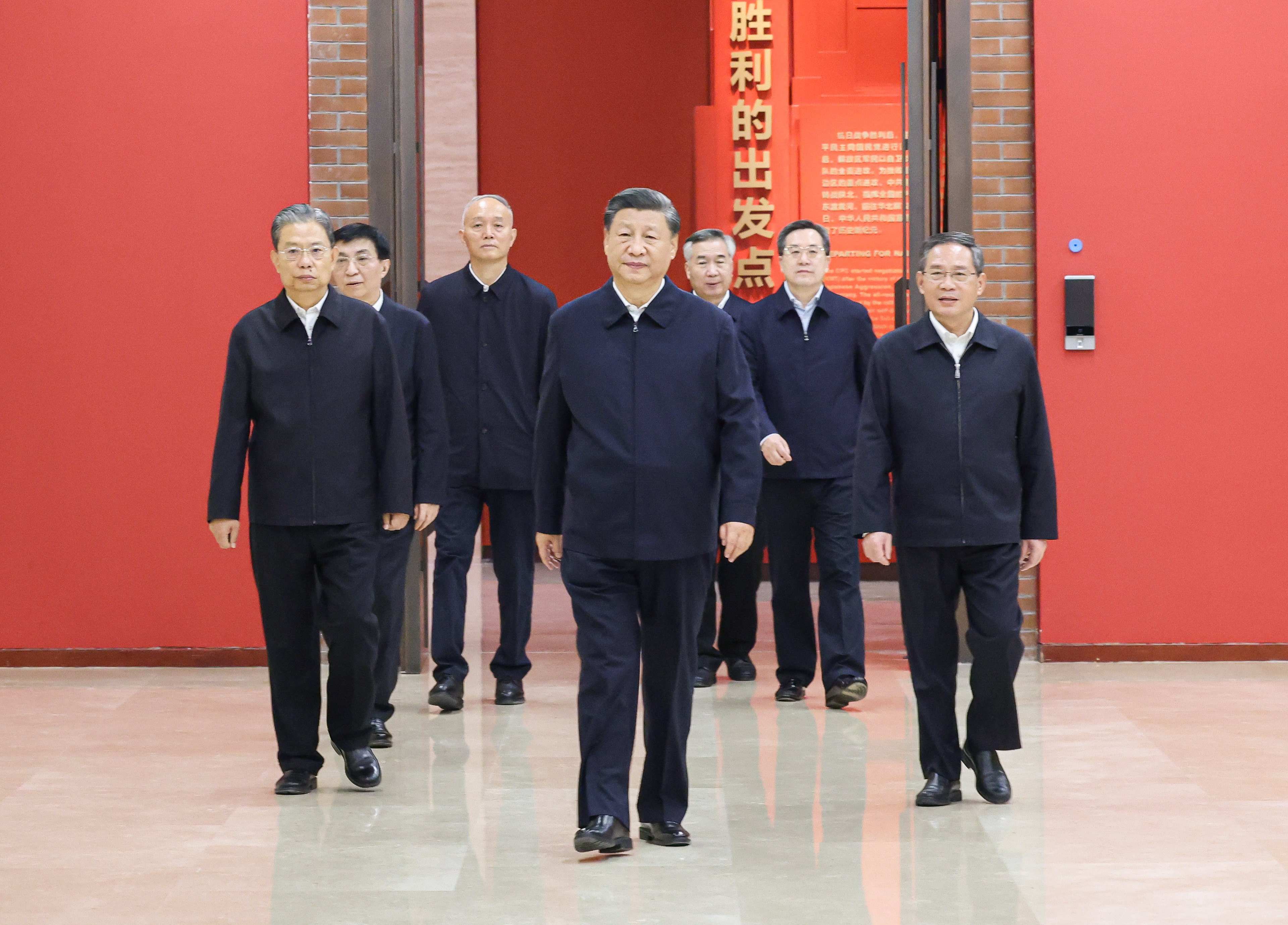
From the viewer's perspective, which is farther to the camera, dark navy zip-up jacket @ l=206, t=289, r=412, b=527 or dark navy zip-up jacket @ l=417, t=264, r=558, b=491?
dark navy zip-up jacket @ l=417, t=264, r=558, b=491

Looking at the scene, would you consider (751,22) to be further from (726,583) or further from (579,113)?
(726,583)

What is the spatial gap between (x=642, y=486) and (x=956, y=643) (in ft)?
3.53

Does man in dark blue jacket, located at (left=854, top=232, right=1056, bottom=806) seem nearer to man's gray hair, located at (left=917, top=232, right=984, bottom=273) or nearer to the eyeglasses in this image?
man's gray hair, located at (left=917, top=232, right=984, bottom=273)

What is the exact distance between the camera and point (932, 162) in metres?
6.29

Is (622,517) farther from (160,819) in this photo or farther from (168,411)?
(168,411)

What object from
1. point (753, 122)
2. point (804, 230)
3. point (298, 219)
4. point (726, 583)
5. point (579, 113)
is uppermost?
point (579, 113)

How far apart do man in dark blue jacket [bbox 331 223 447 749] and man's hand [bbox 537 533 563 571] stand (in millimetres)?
863

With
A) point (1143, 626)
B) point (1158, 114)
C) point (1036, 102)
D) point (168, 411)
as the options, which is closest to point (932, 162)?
point (1036, 102)

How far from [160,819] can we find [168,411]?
2.49m

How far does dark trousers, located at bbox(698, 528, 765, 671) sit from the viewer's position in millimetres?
5973

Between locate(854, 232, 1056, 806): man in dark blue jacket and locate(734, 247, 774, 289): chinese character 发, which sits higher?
locate(734, 247, 774, 289): chinese character 发

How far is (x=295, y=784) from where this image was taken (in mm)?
4320

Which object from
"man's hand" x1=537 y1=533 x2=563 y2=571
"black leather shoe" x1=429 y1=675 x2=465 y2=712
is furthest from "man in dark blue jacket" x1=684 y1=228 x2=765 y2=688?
"man's hand" x1=537 y1=533 x2=563 y2=571

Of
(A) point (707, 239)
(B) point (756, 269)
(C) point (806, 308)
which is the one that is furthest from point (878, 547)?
(B) point (756, 269)
